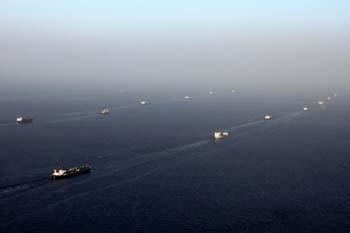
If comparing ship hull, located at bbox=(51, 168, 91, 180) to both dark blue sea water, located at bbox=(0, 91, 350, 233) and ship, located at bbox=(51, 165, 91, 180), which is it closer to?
ship, located at bbox=(51, 165, 91, 180)

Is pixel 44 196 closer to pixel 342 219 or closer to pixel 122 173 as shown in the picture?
pixel 122 173

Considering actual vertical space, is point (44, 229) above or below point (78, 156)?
below

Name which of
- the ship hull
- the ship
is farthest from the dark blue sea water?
the ship

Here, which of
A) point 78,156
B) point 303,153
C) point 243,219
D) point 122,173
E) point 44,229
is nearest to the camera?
point 44,229

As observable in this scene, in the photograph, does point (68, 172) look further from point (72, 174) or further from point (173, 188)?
point (173, 188)

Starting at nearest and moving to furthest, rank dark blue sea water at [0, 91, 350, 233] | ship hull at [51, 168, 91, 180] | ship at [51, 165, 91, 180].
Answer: dark blue sea water at [0, 91, 350, 233]
ship hull at [51, 168, 91, 180]
ship at [51, 165, 91, 180]

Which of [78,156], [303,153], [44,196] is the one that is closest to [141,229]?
[44,196]

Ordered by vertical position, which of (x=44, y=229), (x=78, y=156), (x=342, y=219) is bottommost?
(x=342, y=219)

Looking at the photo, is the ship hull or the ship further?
the ship
